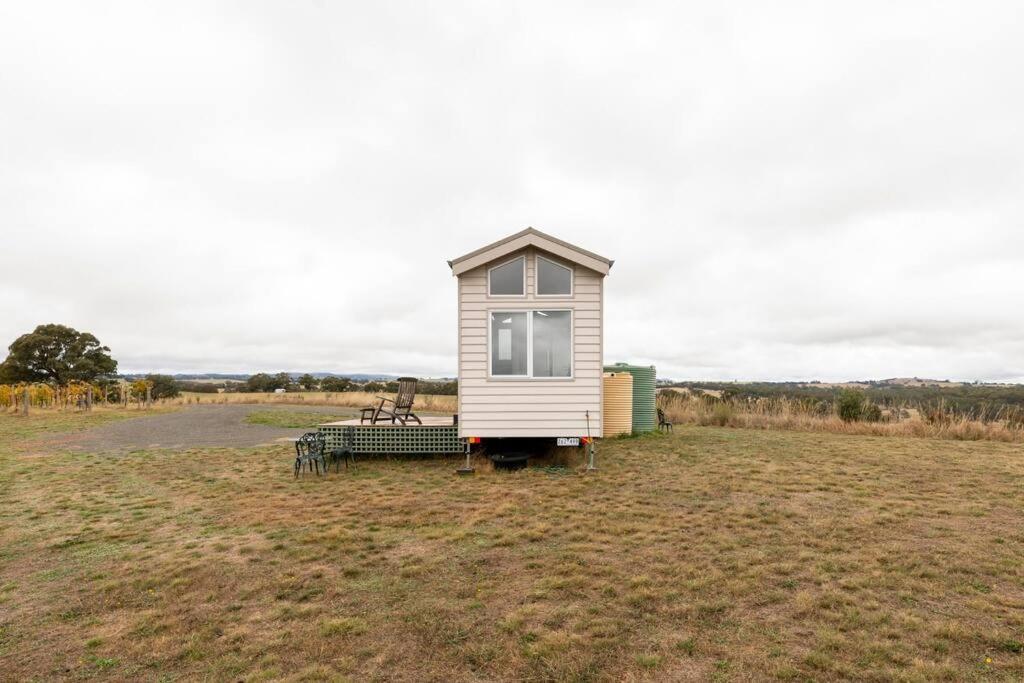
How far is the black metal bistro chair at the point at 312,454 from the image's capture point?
853cm

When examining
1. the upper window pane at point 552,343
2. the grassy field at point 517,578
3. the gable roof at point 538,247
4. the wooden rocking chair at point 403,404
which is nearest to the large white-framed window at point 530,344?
the upper window pane at point 552,343

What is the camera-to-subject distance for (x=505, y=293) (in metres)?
9.16

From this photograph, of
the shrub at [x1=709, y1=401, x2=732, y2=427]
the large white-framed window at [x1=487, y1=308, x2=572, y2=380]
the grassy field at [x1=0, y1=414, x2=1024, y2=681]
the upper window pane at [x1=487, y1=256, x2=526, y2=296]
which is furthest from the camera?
the shrub at [x1=709, y1=401, x2=732, y2=427]

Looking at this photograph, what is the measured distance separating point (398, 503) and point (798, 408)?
15103 mm

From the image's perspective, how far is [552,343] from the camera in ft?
29.9

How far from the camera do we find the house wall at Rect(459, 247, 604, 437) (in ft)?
29.5

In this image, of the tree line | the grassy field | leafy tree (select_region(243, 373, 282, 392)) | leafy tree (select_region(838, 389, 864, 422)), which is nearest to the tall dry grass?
leafy tree (select_region(838, 389, 864, 422))

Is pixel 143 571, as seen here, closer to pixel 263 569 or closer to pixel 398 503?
pixel 263 569

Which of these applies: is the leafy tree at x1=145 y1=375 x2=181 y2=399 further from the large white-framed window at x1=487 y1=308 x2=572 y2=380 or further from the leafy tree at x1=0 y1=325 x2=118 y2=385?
the large white-framed window at x1=487 y1=308 x2=572 y2=380

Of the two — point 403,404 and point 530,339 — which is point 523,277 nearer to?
point 530,339

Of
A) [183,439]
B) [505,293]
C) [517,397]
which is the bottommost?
[183,439]

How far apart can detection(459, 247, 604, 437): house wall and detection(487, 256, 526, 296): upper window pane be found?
0.24 metres

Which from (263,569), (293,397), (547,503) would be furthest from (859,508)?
(293,397)

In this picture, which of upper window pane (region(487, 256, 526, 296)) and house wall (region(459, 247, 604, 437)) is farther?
upper window pane (region(487, 256, 526, 296))
